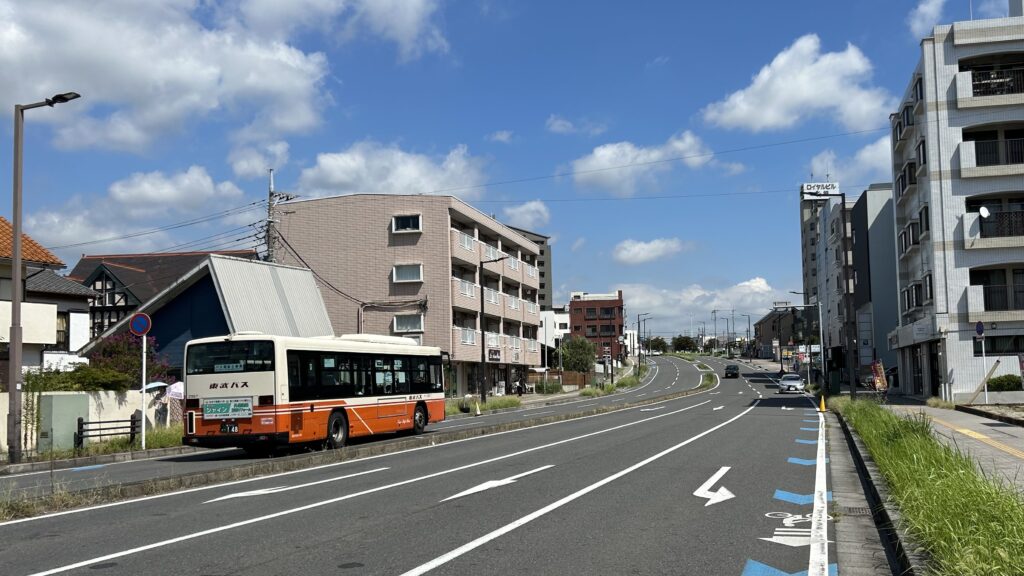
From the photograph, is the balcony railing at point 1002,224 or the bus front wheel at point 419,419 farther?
the balcony railing at point 1002,224

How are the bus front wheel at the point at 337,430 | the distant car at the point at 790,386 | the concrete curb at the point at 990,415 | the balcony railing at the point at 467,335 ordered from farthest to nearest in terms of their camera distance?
1. the distant car at the point at 790,386
2. the balcony railing at the point at 467,335
3. the concrete curb at the point at 990,415
4. the bus front wheel at the point at 337,430

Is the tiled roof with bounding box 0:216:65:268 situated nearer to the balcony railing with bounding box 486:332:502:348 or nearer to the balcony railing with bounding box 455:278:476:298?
the balcony railing with bounding box 455:278:476:298

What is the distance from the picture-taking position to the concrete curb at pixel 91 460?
62.2 feet

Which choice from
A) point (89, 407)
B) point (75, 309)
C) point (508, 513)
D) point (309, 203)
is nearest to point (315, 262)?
point (309, 203)

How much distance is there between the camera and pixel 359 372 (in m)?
22.0

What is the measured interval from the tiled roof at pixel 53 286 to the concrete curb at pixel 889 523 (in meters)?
37.4

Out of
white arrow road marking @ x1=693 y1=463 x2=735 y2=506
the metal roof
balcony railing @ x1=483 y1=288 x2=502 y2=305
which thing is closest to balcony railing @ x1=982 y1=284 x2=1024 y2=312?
balcony railing @ x1=483 y1=288 x2=502 y2=305

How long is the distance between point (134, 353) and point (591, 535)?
32296 mm

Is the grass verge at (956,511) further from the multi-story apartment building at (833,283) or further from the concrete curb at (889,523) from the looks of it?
the multi-story apartment building at (833,283)

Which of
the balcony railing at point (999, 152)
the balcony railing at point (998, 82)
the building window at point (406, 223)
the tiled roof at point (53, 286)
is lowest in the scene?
the tiled roof at point (53, 286)

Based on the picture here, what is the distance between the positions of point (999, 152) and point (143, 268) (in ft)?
188

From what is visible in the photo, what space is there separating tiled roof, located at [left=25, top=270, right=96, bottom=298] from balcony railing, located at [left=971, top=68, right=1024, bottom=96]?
43.5 m

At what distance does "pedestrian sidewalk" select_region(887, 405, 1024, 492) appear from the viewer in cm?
1266

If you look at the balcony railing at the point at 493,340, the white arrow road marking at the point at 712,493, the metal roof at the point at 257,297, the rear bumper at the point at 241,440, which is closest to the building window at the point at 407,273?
the metal roof at the point at 257,297
